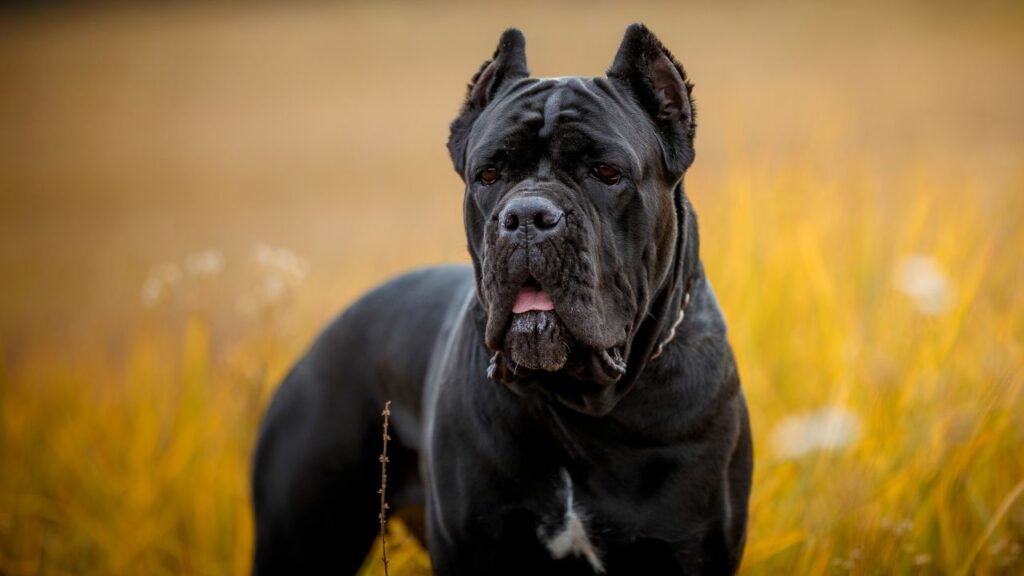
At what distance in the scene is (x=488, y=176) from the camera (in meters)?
2.54

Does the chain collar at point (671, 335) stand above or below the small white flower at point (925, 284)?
above

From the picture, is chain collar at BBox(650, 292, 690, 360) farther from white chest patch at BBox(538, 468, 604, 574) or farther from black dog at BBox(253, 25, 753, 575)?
white chest patch at BBox(538, 468, 604, 574)

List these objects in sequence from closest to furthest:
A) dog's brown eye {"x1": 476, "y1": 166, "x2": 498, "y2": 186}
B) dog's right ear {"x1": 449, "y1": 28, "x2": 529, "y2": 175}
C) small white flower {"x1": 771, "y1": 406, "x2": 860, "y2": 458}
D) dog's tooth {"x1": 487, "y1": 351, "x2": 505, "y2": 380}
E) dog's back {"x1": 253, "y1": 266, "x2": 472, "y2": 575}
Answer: dog's tooth {"x1": 487, "y1": 351, "x2": 505, "y2": 380}
dog's brown eye {"x1": 476, "y1": 166, "x2": 498, "y2": 186}
dog's right ear {"x1": 449, "y1": 28, "x2": 529, "y2": 175}
dog's back {"x1": 253, "y1": 266, "x2": 472, "y2": 575}
small white flower {"x1": 771, "y1": 406, "x2": 860, "y2": 458}

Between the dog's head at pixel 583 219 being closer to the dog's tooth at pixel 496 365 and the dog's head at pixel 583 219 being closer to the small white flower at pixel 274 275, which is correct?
the dog's tooth at pixel 496 365

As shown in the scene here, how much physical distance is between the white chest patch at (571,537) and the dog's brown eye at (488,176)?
804 mm

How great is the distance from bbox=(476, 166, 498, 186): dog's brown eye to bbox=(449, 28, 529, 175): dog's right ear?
232 mm

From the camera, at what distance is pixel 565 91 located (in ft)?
8.34

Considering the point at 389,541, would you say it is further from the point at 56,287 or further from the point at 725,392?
the point at 56,287

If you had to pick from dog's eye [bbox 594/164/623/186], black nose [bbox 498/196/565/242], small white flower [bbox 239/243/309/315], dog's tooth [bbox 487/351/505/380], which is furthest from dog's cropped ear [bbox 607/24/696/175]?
small white flower [bbox 239/243/309/315]

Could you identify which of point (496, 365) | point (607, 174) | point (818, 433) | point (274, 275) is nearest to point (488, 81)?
point (607, 174)

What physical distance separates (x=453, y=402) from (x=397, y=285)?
37.5 inches

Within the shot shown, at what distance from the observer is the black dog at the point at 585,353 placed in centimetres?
232

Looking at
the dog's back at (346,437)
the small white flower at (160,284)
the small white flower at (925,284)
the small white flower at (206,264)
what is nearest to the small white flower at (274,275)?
the small white flower at (206,264)

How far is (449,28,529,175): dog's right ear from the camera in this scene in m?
2.79
